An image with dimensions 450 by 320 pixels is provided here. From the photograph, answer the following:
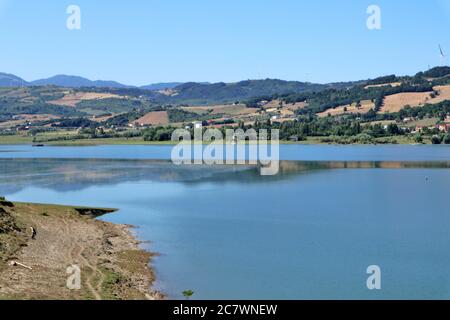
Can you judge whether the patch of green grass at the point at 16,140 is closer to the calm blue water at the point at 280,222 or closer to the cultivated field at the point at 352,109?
the cultivated field at the point at 352,109

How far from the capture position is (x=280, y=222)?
105 ft

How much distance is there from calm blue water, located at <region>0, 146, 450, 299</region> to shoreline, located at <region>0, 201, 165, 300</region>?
106 centimetres

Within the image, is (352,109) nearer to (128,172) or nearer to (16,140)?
(16,140)

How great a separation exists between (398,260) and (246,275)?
604 centimetres

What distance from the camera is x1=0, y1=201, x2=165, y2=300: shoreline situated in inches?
671

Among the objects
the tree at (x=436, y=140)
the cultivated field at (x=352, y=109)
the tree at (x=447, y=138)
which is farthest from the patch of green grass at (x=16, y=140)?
the tree at (x=447, y=138)

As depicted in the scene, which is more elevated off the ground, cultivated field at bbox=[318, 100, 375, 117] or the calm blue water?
cultivated field at bbox=[318, 100, 375, 117]

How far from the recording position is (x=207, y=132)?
126 meters

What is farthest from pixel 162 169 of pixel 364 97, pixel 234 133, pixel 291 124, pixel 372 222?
pixel 364 97

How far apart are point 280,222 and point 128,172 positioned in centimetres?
3282

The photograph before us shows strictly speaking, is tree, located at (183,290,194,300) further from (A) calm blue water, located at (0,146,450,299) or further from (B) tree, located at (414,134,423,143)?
(B) tree, located at (414,134,423,143)

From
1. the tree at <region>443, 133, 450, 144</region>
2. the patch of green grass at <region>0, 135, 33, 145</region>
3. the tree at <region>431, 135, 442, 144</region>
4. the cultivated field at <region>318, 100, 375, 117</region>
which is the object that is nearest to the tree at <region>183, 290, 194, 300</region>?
the tree at <region>431, 135, 442, 144</region>
